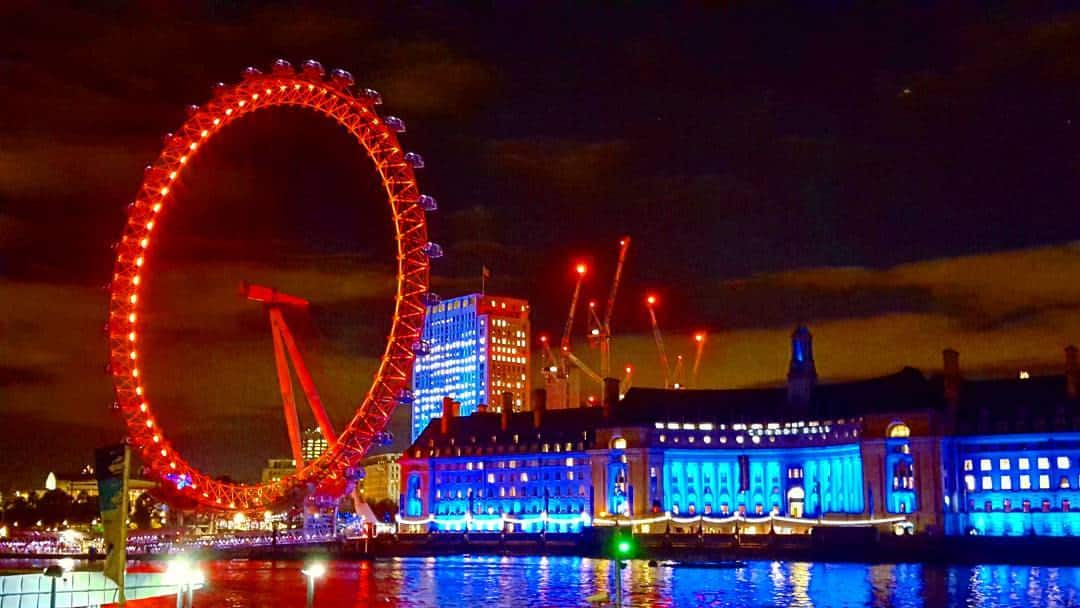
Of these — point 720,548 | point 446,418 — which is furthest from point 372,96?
point 446,418

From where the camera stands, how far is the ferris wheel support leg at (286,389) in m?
114

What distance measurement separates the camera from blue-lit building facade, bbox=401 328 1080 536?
138250mm

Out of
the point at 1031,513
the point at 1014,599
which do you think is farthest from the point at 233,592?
the point at 1031,513

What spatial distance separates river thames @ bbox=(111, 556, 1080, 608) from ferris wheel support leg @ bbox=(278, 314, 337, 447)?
11.9 metres

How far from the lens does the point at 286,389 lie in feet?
377

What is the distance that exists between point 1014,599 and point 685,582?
75.0 ft

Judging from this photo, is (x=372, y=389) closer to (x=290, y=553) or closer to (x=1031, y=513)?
(x=290, y=553)

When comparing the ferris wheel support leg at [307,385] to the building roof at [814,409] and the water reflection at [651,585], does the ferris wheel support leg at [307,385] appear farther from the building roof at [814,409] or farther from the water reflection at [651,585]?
the building roof at [814,409]

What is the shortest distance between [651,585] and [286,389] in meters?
44.4

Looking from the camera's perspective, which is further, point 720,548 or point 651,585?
point 720,548

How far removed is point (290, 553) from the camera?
129750 mm

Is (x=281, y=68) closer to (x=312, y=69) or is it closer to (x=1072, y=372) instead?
(x=312, y=69)

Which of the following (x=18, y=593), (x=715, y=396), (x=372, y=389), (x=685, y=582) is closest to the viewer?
(x=18, y=593)

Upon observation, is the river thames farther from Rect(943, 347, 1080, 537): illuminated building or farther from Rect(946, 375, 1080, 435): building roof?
Rect(946, 375, 1080, 435): building roof
